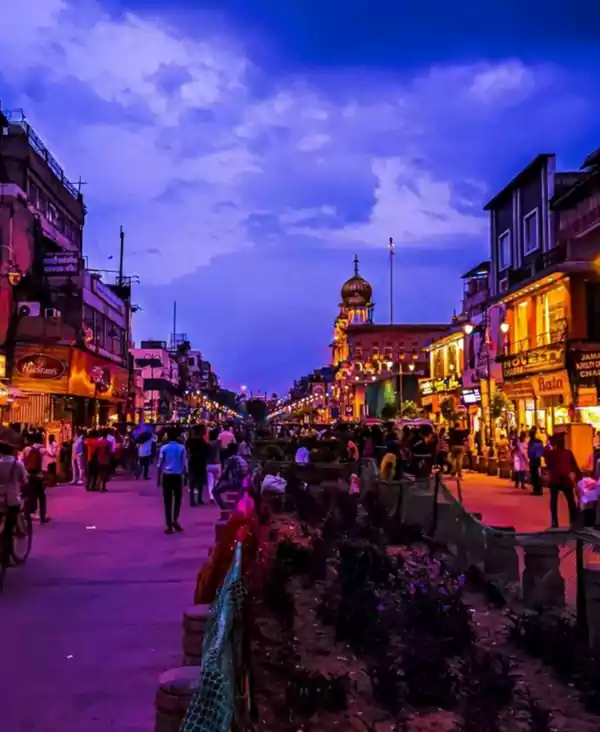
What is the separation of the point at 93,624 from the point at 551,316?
2653cm

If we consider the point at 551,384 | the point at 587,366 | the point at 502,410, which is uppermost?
the point at 587,366

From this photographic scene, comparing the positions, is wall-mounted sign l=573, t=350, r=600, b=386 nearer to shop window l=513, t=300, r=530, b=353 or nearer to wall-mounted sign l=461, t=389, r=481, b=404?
shop window l=513, t=300, r=530, b=353

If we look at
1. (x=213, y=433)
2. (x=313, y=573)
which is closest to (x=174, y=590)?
(x=313, y=573)

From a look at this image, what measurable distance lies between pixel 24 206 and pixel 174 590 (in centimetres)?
3102

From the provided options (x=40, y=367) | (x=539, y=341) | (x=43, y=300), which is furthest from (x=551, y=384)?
(x=43, y=300)

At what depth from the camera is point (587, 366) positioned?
28109mm

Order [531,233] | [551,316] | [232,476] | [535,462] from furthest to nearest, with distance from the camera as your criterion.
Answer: [531,233] → [551,316] → [535,462] → [232,476]

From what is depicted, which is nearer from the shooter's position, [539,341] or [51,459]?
[51,459]

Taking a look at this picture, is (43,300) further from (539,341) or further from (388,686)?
(388,686)

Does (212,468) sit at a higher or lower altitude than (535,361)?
lower

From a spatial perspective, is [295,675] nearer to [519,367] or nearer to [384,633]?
[384,633]

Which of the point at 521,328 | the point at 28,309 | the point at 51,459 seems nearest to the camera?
the point at 51,459

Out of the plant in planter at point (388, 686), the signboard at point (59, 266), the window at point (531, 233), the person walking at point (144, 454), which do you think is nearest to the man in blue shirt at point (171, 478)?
the plant in planter at point (388, 686)

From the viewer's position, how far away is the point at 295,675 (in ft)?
19.5
